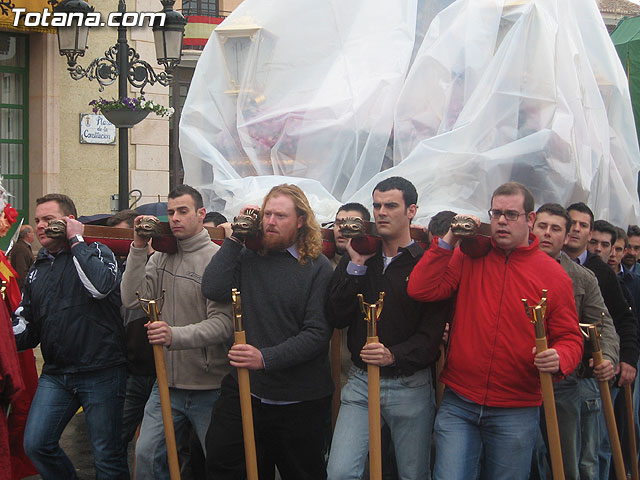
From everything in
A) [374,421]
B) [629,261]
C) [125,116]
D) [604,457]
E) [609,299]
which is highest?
[125,116]

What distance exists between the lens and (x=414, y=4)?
6.59m

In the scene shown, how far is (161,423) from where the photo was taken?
4551 millimetres


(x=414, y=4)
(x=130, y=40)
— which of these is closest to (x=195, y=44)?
(x=130, y=40)

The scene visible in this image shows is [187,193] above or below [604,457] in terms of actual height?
above

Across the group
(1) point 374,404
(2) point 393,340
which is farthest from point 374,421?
(2) point 393,340

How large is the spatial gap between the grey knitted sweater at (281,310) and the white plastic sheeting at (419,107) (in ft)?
5.36

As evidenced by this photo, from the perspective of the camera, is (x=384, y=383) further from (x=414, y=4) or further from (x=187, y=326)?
(x=414, y=4)

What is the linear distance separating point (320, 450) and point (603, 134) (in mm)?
3379

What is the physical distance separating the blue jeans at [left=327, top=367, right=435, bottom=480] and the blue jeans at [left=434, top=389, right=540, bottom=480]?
119 millimetres

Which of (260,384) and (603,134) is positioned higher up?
(603,134)

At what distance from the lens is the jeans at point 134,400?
17.0 feet

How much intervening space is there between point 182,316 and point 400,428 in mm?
1346

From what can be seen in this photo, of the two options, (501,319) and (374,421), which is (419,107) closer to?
(501,319)

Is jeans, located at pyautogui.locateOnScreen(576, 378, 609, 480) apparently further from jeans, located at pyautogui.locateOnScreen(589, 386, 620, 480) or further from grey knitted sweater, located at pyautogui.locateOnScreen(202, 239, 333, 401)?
grey knitted sweater, located at pyautogui.locateOnScreen(202, 239, 333, 401)
